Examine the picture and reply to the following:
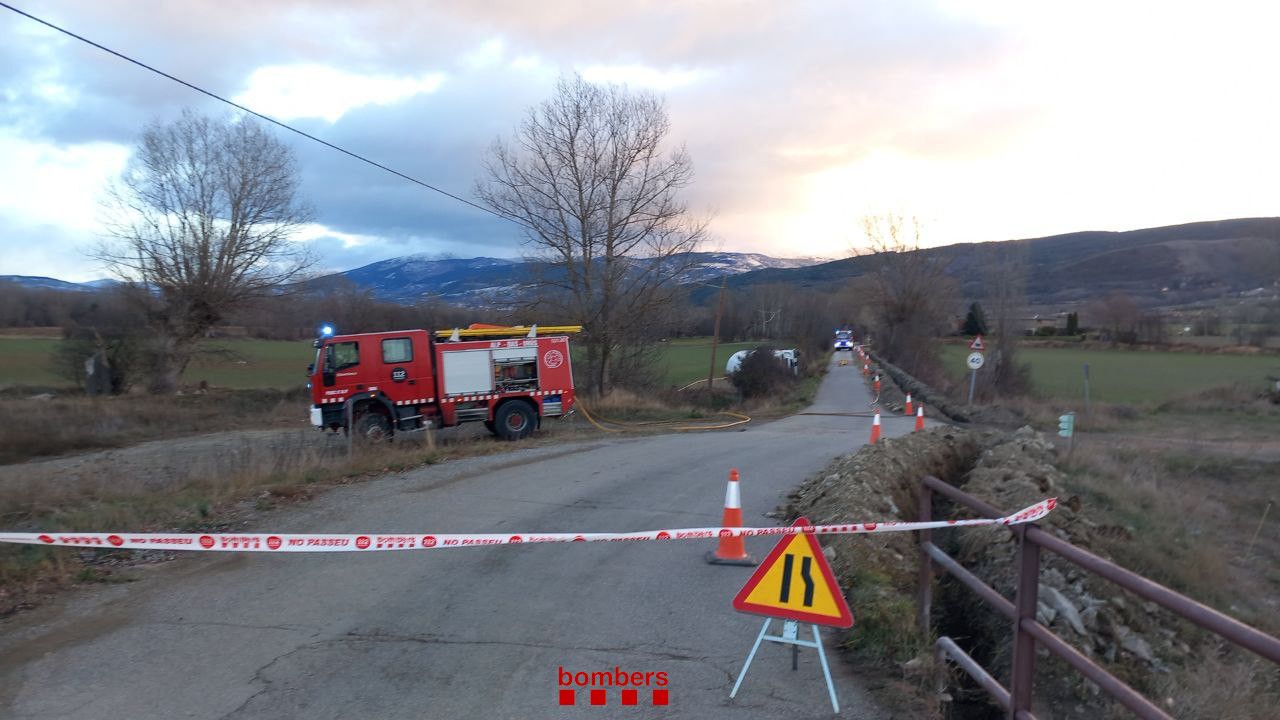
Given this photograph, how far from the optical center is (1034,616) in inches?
141

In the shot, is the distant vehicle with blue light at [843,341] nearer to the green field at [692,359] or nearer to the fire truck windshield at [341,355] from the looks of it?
the green field at [692,359]

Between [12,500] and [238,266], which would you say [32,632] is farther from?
[238,266]

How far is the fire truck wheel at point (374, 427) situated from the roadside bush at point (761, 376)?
29438 millimetres

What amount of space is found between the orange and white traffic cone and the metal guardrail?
6.90 feet

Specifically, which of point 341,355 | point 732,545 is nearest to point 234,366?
point 341,355

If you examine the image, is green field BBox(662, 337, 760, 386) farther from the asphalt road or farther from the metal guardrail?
the metal guardrail

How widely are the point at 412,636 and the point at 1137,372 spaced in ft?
203

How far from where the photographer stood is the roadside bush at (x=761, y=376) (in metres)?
46.1

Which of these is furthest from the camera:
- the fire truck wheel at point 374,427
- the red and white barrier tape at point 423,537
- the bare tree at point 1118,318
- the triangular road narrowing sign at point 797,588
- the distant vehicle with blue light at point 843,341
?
the distant vehicle with blue light at point 843,341

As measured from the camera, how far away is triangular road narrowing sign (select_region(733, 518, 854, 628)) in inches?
181

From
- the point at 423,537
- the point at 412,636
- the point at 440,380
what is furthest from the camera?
the point at 440,380

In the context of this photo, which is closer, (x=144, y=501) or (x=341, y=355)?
(x=144, y=501)

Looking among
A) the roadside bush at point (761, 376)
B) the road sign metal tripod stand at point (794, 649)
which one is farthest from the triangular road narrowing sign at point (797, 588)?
the roadside bush at point (761, 376)

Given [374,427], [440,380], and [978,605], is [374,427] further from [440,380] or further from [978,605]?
[978,605]
